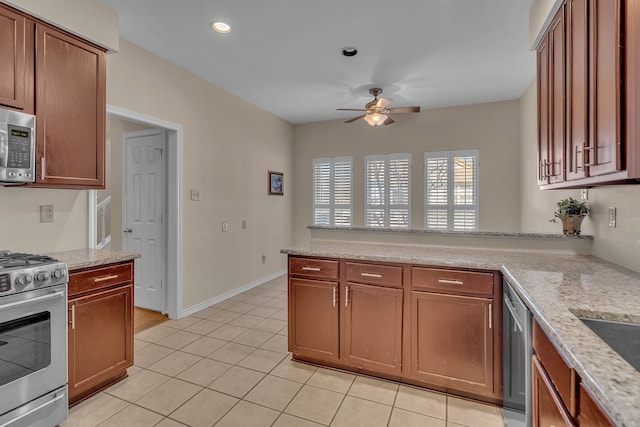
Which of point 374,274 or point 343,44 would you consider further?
point 343,44

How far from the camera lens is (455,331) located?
7.11 ft

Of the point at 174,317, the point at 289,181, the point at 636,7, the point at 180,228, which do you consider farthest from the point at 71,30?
the point at 289,181

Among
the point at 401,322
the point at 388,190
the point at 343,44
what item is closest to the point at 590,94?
the point at 401,322

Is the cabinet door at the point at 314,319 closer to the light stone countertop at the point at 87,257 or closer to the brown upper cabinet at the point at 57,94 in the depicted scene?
the light stone countertop at the point at 87,257

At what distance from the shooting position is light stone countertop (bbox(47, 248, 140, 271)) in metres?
2.10

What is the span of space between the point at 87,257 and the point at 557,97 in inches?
125

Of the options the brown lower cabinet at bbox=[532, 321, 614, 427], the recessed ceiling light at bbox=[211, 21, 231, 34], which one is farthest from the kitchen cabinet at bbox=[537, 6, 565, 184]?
the recessed ceiling light at bbox=[211, 21, 231, 34]

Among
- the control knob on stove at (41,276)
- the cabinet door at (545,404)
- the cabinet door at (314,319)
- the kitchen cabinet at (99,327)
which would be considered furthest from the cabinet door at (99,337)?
the cabinet door at (545,404)

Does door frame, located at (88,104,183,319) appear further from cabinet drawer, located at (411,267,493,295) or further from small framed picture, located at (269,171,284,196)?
cabinet drawer, located at (411,267,493,295)

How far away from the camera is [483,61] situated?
3.62m

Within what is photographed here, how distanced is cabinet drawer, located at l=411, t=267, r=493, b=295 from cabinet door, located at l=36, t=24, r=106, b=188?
97.2 inches

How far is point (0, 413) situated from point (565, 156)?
320 centimetres

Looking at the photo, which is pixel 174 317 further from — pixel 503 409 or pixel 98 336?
pixel 503 409

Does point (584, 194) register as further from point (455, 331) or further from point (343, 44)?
point (343, 44)
